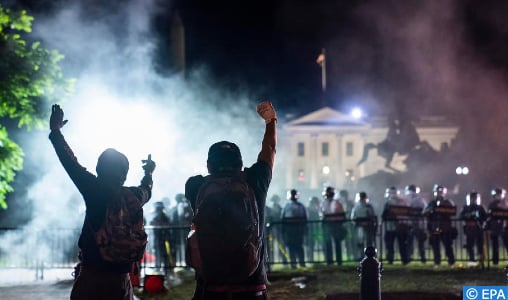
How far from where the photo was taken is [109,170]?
199 inches

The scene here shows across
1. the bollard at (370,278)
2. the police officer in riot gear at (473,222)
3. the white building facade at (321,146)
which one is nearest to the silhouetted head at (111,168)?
the bollard at (370,278)

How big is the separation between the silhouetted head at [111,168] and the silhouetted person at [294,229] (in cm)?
1049

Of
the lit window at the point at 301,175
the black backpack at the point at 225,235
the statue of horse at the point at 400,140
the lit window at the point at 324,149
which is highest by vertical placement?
the lit window at the point at 324,149

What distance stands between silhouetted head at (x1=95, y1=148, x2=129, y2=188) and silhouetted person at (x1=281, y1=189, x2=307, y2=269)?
10491mm

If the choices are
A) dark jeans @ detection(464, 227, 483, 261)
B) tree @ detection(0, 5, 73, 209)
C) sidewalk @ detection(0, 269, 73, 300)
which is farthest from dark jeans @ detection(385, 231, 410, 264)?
tree @ detection(0, 5, 73, 209)

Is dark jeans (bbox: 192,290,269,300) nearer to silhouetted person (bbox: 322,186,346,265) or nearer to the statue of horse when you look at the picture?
silhouetted person (bbox: 322,186,346,265)

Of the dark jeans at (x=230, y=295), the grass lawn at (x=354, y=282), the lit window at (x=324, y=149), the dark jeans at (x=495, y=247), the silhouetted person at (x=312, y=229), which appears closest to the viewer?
the dark jeans at (x=230, y=295)

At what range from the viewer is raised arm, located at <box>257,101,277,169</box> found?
460 cm

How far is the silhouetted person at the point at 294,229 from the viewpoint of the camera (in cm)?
1566

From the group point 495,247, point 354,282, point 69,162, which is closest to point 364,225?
point 495,247

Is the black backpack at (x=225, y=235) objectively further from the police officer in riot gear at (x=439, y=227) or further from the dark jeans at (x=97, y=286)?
the police officer in riot gear at (x=439, y=227)

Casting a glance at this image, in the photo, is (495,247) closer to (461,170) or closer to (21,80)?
(461,170)

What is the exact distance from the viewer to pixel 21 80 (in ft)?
63.0

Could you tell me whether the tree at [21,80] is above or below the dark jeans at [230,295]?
above
